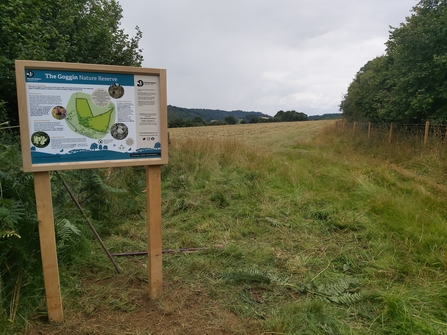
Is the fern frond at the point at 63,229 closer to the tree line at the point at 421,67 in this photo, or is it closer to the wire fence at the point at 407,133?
the wire fence at the point at 407,133

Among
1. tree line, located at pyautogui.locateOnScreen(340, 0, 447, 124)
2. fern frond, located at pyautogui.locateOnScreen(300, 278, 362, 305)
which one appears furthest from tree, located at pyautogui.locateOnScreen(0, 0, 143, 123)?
tree line, located at pyautogui.locateOnScreen(340, 0, 447, 124)

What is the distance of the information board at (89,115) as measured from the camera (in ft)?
6.98

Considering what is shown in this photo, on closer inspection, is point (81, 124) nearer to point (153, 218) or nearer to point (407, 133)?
point (153, 218)

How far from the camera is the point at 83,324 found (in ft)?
7.80

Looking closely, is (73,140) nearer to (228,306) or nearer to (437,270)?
(228,306)

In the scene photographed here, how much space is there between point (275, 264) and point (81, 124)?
2576mm

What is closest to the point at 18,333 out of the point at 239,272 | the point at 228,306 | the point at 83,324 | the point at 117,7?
the point at 83,324

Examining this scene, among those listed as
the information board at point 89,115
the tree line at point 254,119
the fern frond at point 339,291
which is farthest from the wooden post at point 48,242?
the tree line at point 254,119

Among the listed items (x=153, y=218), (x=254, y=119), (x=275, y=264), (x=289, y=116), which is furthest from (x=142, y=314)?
(x=289, y=116)

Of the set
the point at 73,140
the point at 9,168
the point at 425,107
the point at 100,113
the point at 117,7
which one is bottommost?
the point at 9,168

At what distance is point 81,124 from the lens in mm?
2295

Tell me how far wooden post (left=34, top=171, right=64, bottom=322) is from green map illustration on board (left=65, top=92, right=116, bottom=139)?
1.40 feet

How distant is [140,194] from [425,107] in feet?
35.2

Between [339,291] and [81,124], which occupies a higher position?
[81,124]
